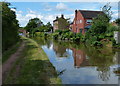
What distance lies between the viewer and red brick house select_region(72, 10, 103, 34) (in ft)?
160

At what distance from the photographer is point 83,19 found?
4878cm

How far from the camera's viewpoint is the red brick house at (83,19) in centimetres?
4862

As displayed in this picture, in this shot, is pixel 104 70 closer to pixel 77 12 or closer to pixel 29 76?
pixel 29 76

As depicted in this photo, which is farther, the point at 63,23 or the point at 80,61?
the point at 63,23

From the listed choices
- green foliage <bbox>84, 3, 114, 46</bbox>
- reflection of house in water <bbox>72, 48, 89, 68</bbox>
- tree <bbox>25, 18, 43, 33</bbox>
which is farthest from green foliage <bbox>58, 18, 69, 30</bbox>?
reflection of house in water <bbox>72, 48, 89, 68</bbox>

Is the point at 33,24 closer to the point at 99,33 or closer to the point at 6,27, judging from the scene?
the point at 99,33

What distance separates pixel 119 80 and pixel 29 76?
493 cm

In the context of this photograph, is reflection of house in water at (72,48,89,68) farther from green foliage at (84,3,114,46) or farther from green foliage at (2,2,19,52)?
green foliage at (84,3,114,46)

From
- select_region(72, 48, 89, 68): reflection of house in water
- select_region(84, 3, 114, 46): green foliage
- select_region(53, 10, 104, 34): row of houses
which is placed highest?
select_region(53, 10, 104, 34): row of houses

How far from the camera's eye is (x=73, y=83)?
8820 millimetres

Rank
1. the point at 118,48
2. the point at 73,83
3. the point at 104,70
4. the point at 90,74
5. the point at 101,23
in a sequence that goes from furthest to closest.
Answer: the point at 101,23 < the point at 118,48 < the point at 104,70 < the point at 90,74 < the point at 73,83

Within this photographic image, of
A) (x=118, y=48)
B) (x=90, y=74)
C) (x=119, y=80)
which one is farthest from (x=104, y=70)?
(x=118, y=48)

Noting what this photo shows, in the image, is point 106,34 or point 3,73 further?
point 106,34

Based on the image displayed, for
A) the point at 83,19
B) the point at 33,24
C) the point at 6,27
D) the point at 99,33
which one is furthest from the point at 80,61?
the point at 33,24
